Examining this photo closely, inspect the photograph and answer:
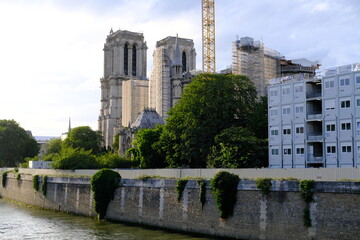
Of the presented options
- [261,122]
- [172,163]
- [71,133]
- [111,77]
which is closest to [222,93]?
[261,122]

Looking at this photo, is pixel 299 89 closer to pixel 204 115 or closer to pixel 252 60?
pixel 204 115

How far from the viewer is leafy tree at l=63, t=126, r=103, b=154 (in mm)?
101444

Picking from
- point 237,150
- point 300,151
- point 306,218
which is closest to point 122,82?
point 237,150

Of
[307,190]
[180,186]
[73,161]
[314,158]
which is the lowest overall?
[180,186]

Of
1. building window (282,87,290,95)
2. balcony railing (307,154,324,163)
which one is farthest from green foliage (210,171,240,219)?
building window (282,87,290,95)

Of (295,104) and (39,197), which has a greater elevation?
(295,104)

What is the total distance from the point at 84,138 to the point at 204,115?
2256 inches

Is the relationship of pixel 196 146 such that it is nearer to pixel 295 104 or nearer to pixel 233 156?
pixel 233 156

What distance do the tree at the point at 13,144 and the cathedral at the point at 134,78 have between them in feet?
72.9

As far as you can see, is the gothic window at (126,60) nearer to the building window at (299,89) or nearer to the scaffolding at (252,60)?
the scaffolding at (252,60)

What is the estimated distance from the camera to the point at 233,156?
149ft

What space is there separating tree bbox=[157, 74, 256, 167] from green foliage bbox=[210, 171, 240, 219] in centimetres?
1895

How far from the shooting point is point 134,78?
13112 cm

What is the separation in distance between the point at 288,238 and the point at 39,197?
3332 centimetres
